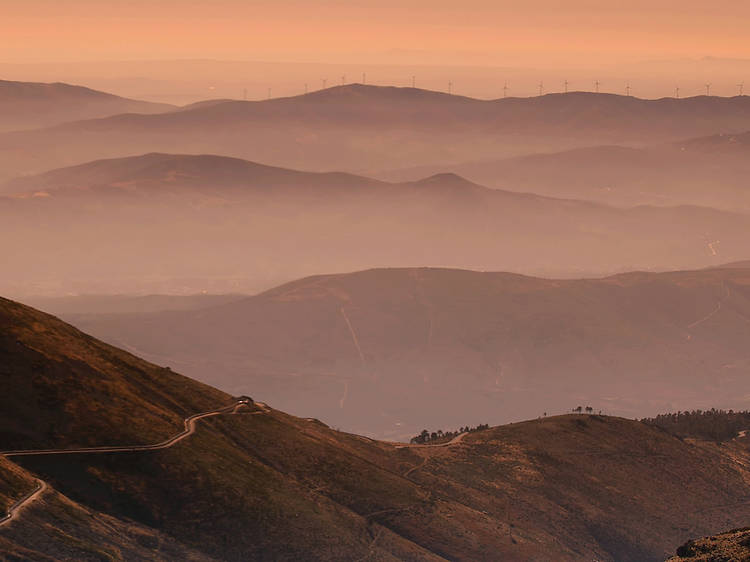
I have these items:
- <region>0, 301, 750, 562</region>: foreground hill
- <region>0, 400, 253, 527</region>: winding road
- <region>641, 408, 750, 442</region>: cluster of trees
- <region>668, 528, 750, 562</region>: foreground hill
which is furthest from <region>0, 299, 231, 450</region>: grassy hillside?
<region>641, 408, 750, 442</region>: cluster of trees

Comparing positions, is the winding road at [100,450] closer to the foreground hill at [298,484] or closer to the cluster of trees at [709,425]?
the foreground hill at [298,484]

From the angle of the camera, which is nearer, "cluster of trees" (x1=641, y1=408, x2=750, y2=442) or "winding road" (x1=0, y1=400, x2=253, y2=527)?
"winding road" (x1=0, y1=400, x2=253, y2=527)

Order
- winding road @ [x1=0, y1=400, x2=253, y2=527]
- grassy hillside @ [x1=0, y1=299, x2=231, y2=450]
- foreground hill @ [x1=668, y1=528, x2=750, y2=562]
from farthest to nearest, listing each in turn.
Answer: grassy hillside @ [x1=0, y1=299, x2=231, y2=450] → winding road @ [x1=0, y1=400, x2=253, y2=527] → foreground hill @ [x1=668, y1=528, x2=750, y2=562]

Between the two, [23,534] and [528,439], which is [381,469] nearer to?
[528,439]

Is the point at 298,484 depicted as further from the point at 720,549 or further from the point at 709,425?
the point at 709,425

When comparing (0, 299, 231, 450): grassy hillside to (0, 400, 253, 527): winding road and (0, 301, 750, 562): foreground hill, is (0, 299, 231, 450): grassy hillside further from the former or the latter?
(0, 400, 253, 527): winding road
